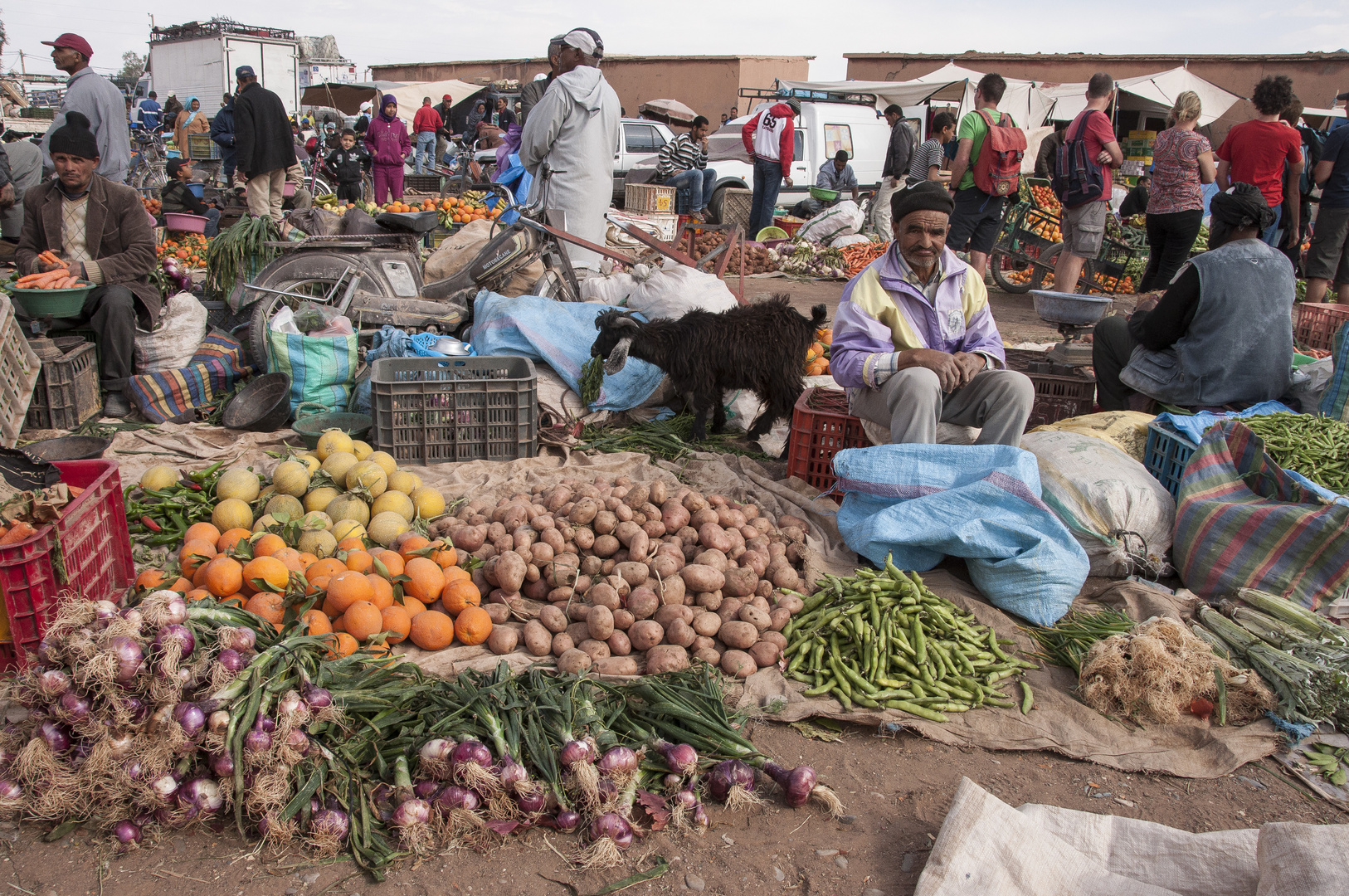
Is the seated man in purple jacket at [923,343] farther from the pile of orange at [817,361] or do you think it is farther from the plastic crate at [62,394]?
the plastic crate at [62,394]

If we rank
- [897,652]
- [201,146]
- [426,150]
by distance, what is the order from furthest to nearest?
[426,150] → [201,146] → [897,652]

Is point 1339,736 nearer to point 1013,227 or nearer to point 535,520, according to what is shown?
point 535,520

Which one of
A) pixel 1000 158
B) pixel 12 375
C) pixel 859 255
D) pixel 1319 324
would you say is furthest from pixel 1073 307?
pixel 859 255

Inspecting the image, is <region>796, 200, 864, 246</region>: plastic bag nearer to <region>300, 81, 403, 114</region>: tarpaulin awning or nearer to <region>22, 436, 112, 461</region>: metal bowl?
<region>22, 436, 112, 461</region>: metal bowl

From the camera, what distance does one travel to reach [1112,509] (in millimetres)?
3672

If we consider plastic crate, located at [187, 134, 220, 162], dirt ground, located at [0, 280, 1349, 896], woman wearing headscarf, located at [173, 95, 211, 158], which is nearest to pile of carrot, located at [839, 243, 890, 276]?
dirt ground, located at [0, 280, 1349, 896]

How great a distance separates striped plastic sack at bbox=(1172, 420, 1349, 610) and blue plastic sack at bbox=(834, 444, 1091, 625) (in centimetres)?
51

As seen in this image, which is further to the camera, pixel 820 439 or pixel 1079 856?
pixel 820 439

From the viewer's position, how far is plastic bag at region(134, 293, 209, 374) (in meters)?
Answer: 5.54

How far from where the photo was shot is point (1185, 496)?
12.2 ft

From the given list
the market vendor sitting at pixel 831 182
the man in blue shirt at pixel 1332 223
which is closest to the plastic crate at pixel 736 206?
the market vendor sitting at pixel 831 182

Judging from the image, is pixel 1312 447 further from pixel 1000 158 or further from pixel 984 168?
pixel 984 168

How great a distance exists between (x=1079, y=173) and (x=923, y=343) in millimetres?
4610

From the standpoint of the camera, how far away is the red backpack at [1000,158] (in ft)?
24.9
